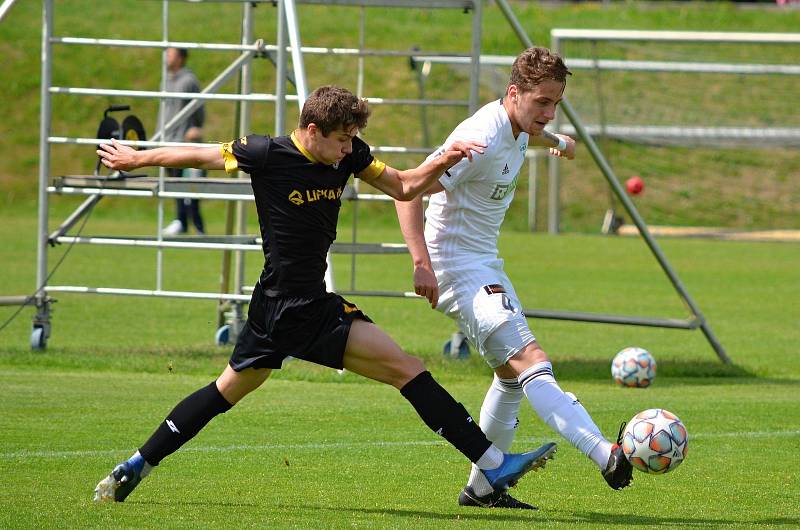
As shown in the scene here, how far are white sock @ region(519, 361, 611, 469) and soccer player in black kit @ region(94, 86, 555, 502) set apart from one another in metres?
0.20

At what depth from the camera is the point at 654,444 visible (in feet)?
19.6

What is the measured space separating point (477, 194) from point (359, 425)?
2580 millimetres

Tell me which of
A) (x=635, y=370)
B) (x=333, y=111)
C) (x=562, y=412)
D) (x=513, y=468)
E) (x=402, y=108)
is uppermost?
(x=402, y=108)

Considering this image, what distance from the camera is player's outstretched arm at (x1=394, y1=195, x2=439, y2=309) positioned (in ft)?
20.5

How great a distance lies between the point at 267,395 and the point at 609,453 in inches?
176

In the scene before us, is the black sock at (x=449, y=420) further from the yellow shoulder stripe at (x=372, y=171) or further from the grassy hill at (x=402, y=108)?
the grassy hill at (x=402, y=108)

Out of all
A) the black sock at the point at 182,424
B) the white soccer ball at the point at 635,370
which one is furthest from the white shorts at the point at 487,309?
the white soccer ball at the point at 635,370

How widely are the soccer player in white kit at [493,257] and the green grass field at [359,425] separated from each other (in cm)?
47

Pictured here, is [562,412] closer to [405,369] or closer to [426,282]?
[405,369]

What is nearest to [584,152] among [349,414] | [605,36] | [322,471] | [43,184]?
[605,36]

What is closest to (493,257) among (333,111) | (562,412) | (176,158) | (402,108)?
(562,412)

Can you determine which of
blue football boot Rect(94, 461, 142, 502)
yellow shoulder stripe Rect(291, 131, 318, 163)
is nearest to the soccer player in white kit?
yellow shoulder stripe Rect(291, 131, 318, 163)

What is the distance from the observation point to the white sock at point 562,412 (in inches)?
236

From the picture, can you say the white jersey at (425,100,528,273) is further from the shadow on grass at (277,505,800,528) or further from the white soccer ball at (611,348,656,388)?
the white soccer ball at (611,348,656,388)
